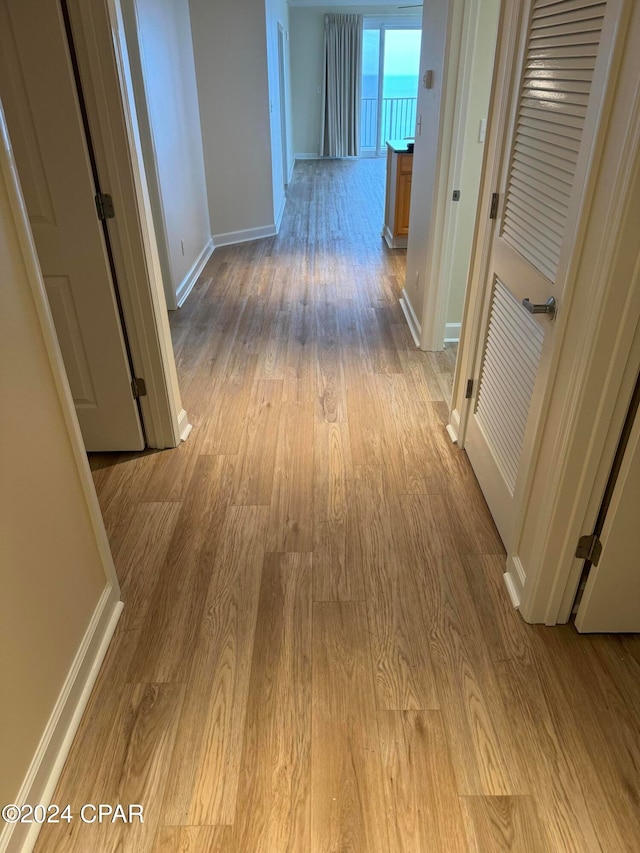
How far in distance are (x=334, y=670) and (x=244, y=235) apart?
509 centimetres

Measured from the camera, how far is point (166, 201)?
4.04 meters

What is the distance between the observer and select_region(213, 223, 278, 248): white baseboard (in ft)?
18.8

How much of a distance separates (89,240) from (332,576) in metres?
1.51

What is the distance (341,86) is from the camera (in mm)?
9906

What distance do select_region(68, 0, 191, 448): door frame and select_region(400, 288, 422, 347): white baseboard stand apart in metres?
1.64

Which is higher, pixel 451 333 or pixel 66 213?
pixel 66 213

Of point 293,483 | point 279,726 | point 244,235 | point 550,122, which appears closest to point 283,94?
point 244,235

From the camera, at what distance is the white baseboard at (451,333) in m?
3.54

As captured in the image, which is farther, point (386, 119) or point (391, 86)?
point (386, 119)

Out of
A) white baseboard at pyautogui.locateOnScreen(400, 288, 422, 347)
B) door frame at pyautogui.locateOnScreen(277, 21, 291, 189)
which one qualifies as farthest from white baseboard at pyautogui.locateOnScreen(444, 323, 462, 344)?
door frame at pyautogui.locateOnScreen(277, 21, 291, 189)

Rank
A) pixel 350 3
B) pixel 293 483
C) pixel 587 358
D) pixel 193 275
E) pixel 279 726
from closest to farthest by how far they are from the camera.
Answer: pixel 587 358 < pixel 279 726 < pixel 293 483 < pixel 193 275 < pixel 350 3

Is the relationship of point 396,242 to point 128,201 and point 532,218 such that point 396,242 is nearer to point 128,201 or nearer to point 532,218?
point 128,201

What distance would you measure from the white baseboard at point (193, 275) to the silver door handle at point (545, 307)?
3212 mm

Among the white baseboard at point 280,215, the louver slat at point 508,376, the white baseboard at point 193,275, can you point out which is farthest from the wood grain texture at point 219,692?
the white baseboard at point 280,215
